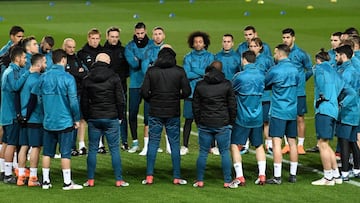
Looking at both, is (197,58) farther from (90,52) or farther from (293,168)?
(293,168)

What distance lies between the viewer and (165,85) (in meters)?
15.2

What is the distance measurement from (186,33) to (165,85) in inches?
775

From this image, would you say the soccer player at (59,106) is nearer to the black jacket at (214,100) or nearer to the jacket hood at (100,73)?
the jacket hood at (100,73)

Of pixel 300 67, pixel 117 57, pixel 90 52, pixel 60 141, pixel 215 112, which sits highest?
pixel 90 52

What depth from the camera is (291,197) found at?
14562 millimetres

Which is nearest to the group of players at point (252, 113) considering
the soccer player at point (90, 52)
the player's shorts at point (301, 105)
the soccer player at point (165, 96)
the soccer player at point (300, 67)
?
the soccer player at point (165, 96)

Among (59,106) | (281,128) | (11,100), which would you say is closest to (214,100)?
(281,128)

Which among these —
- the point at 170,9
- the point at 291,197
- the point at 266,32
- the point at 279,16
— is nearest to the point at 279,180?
the point at 291,197

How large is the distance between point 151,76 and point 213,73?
3.24ft

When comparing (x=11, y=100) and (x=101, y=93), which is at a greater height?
(x=101, y=93)

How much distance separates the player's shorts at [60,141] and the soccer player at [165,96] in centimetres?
127

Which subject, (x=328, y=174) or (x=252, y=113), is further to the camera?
(x=328, y=174)

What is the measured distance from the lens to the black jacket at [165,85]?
1523 cm

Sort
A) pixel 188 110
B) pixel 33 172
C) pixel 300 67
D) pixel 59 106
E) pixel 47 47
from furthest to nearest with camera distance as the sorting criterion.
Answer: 1. pixel 300 67
2. pixel 188 110
3. pixel 47 47
4. pixel 33 172
5. pixel 59 106
